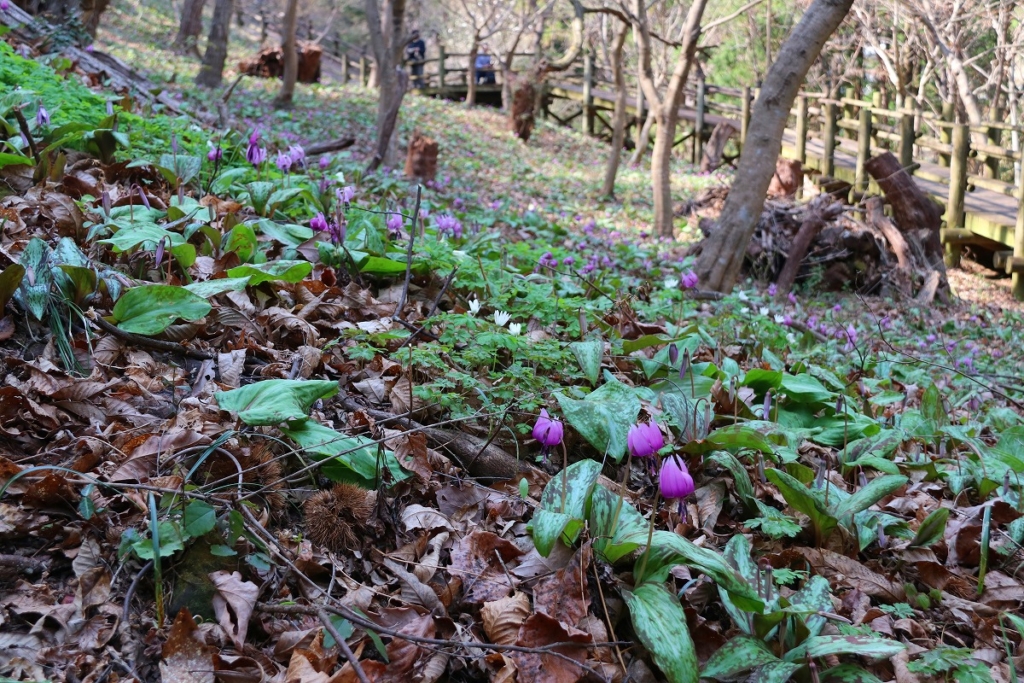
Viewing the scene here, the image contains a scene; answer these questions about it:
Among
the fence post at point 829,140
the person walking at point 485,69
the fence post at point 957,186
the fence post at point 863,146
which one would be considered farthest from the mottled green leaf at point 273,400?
the person walking at point 485,69

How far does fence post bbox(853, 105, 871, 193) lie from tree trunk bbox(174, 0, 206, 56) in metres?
14.2

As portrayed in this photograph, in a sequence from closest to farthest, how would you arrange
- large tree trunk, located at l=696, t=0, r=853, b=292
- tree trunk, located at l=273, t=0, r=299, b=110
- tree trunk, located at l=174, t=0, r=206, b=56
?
→ large tree trunk, located at l=696, t=0, r=853, b=292, tree trunk, located at l=273, t=0, r=299, b=110, tree trunk, located at l=174, t=0, r=206, b=56

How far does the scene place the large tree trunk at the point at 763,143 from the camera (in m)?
6.23

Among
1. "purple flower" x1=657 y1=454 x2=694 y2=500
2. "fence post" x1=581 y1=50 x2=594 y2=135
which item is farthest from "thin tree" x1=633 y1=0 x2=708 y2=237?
"fence post" x1=581 y1=50 x2=594 y2=135

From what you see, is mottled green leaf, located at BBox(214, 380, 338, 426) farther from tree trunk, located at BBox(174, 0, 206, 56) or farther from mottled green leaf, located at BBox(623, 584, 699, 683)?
tree trunk, located at BBox(174, 0, 206, 56)

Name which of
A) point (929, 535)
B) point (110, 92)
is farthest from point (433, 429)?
point (110, 92)

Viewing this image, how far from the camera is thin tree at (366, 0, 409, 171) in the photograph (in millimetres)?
9289

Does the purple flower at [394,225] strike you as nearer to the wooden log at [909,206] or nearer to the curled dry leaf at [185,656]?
the curled dry leaf at [185,656]

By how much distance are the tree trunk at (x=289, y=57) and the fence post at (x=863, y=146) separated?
9994mm

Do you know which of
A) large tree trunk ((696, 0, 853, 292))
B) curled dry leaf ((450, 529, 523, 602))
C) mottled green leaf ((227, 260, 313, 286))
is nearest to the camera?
curled dry leaf ((450, 529, 523, 602))

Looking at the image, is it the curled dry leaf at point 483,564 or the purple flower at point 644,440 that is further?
the curled dry leaf at point 483,564

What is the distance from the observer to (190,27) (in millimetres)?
18656

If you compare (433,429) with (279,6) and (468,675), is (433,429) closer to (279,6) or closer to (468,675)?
(468,675)

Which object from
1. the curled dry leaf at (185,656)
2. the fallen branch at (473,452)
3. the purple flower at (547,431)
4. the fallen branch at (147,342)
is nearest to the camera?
the curled dry leaf at (185,656)
